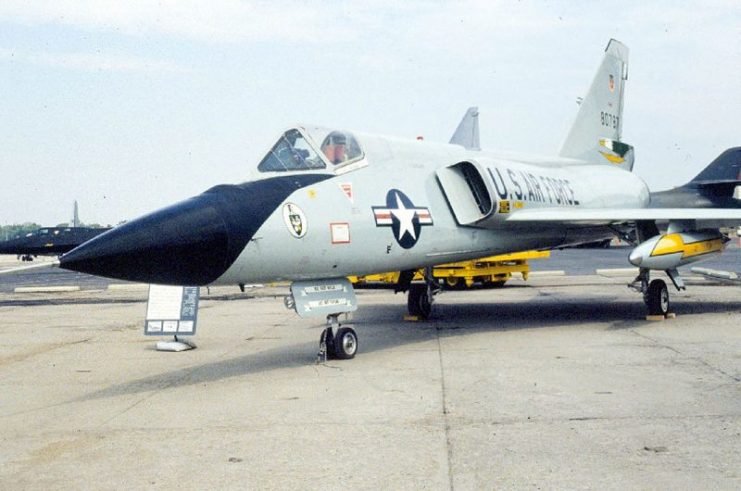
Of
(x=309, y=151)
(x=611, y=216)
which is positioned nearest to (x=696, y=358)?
(x=611, y=216)

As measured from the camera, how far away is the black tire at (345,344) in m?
9.66

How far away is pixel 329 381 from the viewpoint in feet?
27.3

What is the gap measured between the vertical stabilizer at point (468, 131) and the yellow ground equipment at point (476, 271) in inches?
114

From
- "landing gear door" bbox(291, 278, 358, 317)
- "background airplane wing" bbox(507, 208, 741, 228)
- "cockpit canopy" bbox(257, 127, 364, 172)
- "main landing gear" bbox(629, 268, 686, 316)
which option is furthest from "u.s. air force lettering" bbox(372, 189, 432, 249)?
"main landing gear" bbox(629, 268, 686, 316)

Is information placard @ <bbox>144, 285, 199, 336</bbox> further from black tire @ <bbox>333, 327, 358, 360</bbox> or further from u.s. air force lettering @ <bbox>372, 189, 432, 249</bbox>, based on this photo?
u.s. air force lettering @ <bbox>372, 189, 432, 249</bbox>

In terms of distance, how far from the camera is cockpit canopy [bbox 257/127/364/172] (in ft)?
30.8

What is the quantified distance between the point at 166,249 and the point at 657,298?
885 centimetres

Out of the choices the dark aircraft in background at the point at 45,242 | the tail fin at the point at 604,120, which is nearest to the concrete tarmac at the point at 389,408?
the tail fin at the point at 604,120

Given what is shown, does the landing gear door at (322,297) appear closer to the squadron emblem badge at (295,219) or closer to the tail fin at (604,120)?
the squadron emblem badge at (295,219)

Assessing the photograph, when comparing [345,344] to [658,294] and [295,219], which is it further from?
[658,294]

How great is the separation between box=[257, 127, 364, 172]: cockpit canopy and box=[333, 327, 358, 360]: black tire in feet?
6.48

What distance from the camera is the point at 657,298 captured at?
13.4 meters

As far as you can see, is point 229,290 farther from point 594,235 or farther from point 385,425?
point 385,425

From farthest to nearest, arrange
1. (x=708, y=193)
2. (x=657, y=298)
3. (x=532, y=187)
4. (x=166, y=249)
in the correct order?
(x=708, y=193) → (x=657, y=298) → (x=532, y=187) → (x=166, y=249)
